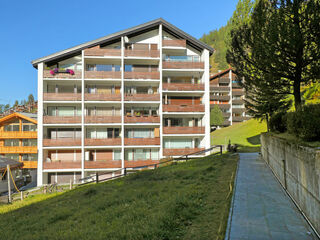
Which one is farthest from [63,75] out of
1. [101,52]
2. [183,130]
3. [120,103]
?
[183,130]

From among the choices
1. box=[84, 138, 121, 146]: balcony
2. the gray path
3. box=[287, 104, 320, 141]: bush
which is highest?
box=[287, 104, 320, 141]: bush

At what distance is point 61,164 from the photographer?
26844 millimetres

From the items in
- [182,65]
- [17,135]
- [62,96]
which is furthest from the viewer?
[17,135]

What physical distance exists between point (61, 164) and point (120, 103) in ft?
33.6

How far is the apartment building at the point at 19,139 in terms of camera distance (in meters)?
34.8

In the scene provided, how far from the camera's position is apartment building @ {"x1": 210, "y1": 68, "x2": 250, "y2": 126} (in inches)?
2741

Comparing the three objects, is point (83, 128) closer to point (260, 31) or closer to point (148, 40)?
point (148, 40)

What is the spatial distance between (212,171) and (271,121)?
19.7 feet

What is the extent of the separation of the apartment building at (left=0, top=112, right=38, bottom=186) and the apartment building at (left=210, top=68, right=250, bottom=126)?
51.0m

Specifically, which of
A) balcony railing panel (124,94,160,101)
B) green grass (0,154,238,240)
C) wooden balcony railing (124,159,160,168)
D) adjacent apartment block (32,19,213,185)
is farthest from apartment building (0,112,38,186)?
green grass (0,154,238,240)

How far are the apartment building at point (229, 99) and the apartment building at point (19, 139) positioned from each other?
51038 mm

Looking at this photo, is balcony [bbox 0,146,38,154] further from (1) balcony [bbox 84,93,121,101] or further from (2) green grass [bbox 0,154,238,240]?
(2) green grass [bbox 0,154,238,240]

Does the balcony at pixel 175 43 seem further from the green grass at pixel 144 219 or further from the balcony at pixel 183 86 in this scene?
the green grass at pixel 144 219

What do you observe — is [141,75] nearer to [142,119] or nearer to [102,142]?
[142,119]
